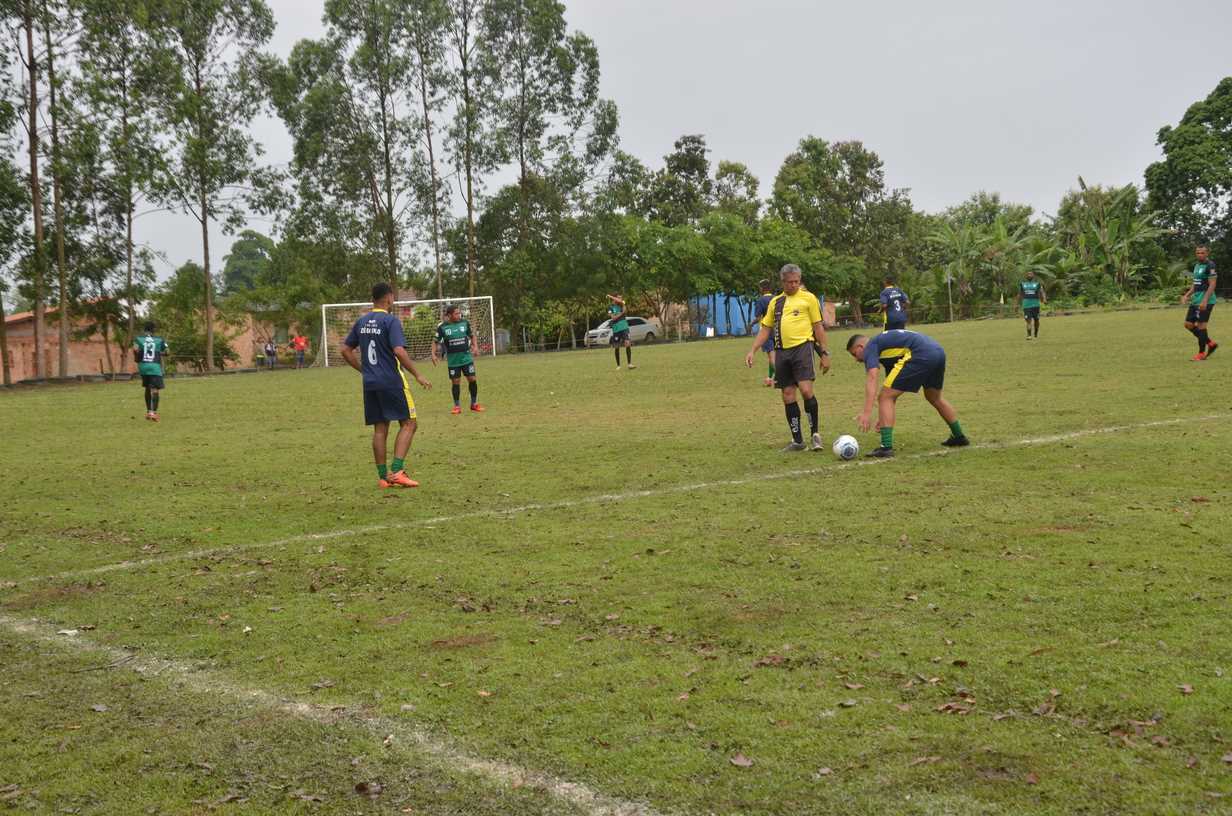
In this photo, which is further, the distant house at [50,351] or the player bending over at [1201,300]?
the distant house at [50,351]

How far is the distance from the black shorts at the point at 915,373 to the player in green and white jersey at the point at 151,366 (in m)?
14.6

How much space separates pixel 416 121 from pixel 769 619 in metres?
57.1

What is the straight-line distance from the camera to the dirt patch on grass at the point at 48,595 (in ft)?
23.4

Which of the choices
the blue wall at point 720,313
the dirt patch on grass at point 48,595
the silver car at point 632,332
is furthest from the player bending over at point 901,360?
the blue wall at point 720,313

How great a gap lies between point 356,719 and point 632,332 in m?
63.6

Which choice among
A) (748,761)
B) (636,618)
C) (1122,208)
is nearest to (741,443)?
(636,618)

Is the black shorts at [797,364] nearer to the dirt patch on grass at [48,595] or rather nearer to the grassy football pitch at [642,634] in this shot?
the grassy football pitch at [642,634]

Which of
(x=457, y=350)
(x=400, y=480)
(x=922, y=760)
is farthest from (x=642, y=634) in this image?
(x=457, y=350)

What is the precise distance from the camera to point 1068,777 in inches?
156

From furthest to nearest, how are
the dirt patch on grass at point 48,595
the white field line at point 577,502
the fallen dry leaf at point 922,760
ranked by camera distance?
the white field line at point 577,502 < the dirt patch on grass at point 48,595 < the fallen dry leaf at point 922,760

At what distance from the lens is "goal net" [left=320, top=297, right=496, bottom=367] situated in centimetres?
4669

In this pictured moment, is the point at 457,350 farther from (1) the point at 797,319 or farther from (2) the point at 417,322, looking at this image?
(2) the point at 417,322

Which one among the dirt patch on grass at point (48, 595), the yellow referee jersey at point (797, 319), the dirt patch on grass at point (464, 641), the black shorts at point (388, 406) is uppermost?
the yellow referee jersey at point (797, 319)

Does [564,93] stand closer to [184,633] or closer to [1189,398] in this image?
[1189,398]
